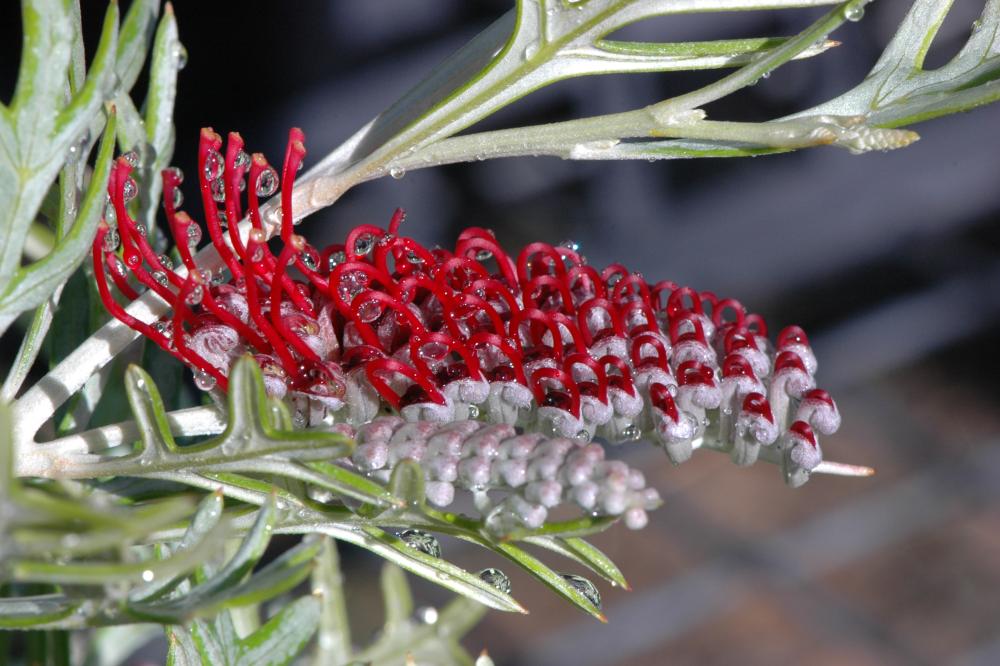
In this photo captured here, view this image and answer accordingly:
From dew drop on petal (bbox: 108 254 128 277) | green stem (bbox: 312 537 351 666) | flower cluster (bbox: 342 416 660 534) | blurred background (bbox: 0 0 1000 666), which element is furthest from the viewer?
blurred background (bbox: 0 0 1000 666)

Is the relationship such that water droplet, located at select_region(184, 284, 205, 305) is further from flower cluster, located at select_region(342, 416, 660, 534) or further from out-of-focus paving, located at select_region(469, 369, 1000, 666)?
out-of-focus paving, located at select_region(469, 369, 1000, 666)

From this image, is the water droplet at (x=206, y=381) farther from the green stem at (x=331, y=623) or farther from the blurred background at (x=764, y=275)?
the blurred background at (x=764, y=275)

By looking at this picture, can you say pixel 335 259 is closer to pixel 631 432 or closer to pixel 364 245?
pixel 364 245

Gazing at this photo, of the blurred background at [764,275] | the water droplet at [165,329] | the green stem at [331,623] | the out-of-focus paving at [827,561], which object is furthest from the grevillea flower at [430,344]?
the out-of-focus paving at [827,561]

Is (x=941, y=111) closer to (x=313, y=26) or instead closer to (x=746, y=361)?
(x=746, y=361)

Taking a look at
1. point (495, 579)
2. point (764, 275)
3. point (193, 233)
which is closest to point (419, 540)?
point (495, 579)

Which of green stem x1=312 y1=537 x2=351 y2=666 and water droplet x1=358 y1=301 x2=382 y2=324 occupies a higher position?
water droplet x1=358 y1=301 x2=382 y2=324

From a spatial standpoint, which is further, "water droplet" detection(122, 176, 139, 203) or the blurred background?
the blurred background

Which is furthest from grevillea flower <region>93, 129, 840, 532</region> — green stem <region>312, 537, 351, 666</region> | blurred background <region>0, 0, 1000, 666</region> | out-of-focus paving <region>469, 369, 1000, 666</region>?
out-of-focus paving <region>469, 369, 1000, 666</region>
